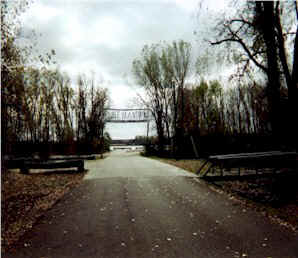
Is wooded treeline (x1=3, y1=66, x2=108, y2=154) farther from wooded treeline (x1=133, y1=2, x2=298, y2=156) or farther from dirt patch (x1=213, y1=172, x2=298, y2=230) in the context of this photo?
dirt patch (x1=213, y1=172, x2=298, y2=230)

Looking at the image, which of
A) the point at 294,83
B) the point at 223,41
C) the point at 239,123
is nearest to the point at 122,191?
the point at 294,83

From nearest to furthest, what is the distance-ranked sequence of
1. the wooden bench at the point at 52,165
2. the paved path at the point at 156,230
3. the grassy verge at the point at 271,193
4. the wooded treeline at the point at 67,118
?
the paved path at the point at 156,230 → the grassy verge at the point at 271,193 → the wooden bench at the point at 52,165 → the wooded treeline at the point at 67,118

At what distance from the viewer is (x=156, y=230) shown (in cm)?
536

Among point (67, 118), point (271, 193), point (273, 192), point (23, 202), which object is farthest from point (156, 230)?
point (67, 118)

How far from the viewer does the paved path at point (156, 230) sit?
4312 millimetres

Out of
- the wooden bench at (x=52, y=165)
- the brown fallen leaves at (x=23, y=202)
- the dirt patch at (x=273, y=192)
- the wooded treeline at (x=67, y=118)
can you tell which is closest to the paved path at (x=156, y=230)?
the brown fallen leaves at (x=23, y=202)

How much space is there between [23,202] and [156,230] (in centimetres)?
514

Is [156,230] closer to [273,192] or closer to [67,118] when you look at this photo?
[273,192]

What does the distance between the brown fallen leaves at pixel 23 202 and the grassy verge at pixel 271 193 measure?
535cm

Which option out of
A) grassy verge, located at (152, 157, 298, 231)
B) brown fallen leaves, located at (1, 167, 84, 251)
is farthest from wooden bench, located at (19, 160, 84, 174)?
grassy verge, located at (152, 157, 298, 231)

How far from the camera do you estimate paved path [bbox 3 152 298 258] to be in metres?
4.31

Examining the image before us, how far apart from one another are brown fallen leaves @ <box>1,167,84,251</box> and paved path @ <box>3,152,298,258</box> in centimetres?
36

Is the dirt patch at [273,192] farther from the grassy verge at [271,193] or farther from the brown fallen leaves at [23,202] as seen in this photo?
the brown fallen leaves at [23,202]

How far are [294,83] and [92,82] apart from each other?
33.5 m
